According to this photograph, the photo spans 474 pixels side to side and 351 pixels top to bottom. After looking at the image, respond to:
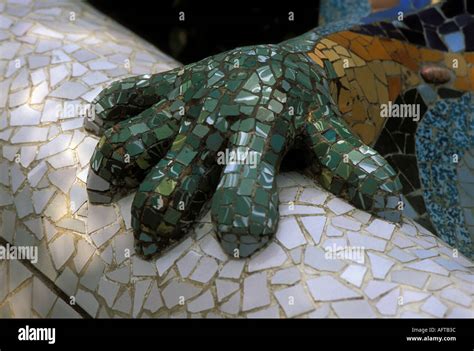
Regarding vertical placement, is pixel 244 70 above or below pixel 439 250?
above

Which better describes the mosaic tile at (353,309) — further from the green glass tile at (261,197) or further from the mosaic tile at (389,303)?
the green glass tile at (261,197)

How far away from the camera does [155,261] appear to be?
117 inches

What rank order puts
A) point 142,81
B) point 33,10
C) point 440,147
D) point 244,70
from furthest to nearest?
point 33,10 → point 440,147 → point 142,81 → point 244,70

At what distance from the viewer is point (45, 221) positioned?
10.9ft

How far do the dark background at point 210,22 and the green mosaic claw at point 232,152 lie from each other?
2.17 metres

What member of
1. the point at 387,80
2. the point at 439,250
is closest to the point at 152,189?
the point at 439,250

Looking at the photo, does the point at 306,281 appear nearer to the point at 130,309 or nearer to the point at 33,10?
the point at 130,309

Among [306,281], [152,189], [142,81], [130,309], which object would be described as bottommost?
[130,309]

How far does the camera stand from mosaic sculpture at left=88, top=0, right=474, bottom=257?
288cm

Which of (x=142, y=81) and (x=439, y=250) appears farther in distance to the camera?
(x=142, y=81)

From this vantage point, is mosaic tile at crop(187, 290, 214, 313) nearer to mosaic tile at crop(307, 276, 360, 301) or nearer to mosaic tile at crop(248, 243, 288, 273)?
mosaic tile at crop(248, 243, 288, 273)

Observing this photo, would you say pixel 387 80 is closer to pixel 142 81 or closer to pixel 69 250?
pixel 142 81

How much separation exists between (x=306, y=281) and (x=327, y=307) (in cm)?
13

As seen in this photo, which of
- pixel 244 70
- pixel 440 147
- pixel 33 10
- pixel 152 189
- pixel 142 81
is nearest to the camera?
pixel 152 189
